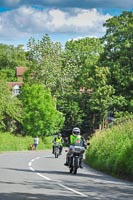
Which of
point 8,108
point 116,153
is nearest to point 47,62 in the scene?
point 8,108

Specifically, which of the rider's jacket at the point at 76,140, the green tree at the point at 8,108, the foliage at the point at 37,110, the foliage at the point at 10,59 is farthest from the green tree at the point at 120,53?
the foliage at the point at 10,59

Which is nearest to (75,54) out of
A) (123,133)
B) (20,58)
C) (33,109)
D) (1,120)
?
(33,109)

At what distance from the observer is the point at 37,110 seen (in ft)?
256

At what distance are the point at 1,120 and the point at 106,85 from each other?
13640mm

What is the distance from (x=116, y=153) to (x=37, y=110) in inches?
2109

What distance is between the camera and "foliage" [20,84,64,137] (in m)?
77.2

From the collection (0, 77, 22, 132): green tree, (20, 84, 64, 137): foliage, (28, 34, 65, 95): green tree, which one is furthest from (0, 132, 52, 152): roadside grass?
(28, 34, 65, 95): green tree

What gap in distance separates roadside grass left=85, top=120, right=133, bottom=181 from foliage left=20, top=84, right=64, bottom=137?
4401cm

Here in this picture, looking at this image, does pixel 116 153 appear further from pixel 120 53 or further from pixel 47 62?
pixel 47 62

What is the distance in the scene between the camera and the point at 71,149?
2305 cm

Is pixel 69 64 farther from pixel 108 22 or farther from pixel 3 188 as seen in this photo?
pixel 3 188

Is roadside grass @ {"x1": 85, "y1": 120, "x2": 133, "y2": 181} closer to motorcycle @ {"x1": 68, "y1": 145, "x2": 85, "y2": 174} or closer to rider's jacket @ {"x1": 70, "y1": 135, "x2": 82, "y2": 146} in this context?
motorcycle @ {"x1": 68, "y1": 145, "x2": 85, "y2": 174}

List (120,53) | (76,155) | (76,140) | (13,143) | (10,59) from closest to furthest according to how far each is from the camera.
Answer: (76,155)
(76,140)
(13,143)
(120,53)
(10,59)

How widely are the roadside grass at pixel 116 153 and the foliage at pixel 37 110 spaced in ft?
144
